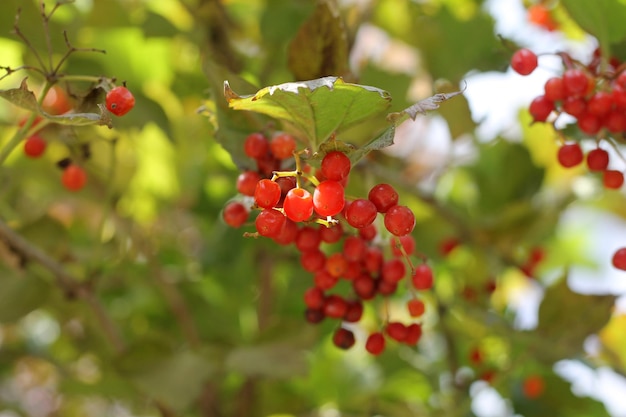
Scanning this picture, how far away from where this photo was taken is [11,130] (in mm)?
941

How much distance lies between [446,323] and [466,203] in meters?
0.24

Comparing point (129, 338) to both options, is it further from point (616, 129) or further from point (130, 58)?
point (616, 129)

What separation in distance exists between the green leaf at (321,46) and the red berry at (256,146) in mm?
100

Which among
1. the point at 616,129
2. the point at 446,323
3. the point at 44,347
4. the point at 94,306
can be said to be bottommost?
the point at 44,347

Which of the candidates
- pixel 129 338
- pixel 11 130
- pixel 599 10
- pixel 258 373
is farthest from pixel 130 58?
pixel 599 10

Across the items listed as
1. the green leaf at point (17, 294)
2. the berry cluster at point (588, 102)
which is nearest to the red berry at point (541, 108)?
the berry cluster at point (588, 102)

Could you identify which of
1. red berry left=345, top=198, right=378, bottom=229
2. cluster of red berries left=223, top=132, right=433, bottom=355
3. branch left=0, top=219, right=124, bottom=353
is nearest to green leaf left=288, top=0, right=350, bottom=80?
cluster of red berries left=223, top=132, right=433, bottom=355

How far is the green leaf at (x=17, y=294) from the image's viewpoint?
31.2 inches

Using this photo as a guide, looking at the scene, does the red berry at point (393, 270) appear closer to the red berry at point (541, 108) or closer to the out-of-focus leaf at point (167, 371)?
the red berry at point (541, 108)

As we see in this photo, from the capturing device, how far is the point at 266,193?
467 millimetres

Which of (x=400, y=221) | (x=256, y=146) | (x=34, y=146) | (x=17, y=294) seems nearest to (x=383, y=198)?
(x=400, y=221)

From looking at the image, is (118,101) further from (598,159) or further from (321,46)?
(598,159)

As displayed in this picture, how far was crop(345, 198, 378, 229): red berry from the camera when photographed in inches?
18.7

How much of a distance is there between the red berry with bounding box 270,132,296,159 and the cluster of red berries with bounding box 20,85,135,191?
4.3 inches
